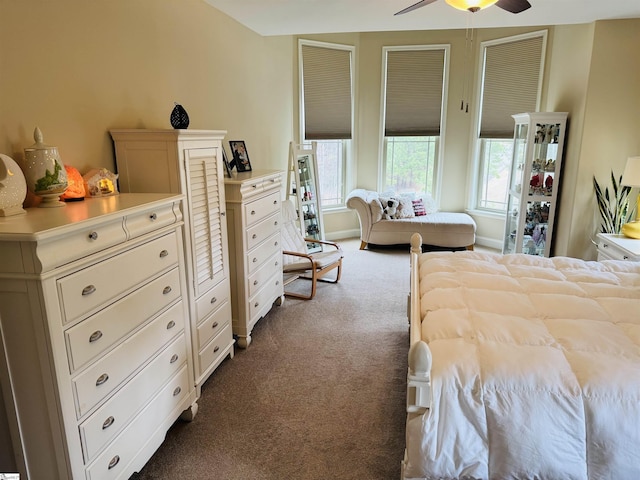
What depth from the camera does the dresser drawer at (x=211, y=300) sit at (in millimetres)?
2650

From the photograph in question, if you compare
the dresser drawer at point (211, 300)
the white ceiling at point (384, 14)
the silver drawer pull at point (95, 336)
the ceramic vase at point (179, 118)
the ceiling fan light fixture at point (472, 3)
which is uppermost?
the white ceiling at point (384, 14)

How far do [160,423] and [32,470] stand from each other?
616 mm

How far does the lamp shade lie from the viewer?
3.81m

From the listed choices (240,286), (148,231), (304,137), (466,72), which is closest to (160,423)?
(148,231)

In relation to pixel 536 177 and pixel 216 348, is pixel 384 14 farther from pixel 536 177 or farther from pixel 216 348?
pixel 216 348

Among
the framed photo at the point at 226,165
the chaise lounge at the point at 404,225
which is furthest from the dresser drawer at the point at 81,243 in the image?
the chaise lounge at the point at 404,225

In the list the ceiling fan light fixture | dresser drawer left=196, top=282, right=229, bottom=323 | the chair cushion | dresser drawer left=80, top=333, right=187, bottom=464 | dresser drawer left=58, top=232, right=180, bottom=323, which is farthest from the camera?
the chair cushion

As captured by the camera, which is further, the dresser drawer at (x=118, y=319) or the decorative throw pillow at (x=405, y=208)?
the decorative throw pillow at (x=405, y=208)

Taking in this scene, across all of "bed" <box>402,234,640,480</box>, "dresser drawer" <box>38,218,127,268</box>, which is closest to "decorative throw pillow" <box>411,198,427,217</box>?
"bed" <box>402,234,640,480</box>

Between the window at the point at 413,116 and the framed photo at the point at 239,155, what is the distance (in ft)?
10.7

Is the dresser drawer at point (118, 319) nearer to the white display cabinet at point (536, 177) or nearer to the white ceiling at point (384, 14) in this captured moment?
the white ceiling at point (384, 14)

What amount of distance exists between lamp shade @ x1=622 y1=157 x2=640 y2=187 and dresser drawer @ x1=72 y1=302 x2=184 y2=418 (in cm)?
398

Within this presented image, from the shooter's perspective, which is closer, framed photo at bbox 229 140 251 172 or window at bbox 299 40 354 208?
framed photo at bbox 229 140 251 172

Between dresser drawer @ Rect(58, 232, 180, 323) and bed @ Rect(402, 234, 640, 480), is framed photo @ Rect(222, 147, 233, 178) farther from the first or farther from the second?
bed @ Rect(402, 234, 640, 480)
